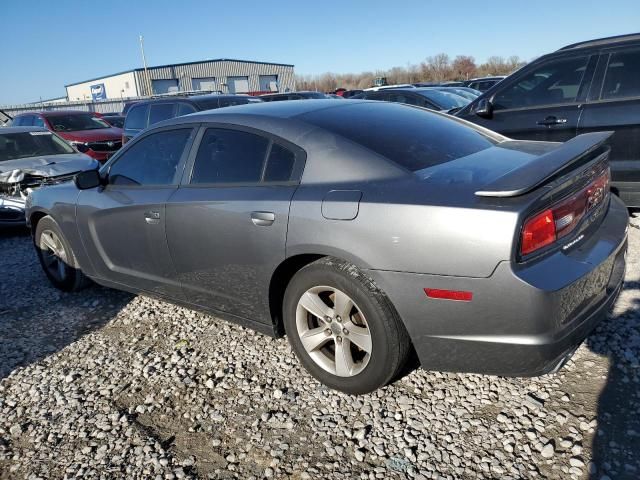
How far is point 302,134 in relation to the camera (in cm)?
283

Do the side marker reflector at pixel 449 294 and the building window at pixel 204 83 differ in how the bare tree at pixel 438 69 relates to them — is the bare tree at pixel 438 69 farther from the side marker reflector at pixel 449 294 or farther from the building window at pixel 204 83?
the side marker reflector at pixel 449 294

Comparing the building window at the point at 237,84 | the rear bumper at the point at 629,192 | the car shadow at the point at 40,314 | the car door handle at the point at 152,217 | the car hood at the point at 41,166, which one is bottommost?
the building window at the point at 237,84

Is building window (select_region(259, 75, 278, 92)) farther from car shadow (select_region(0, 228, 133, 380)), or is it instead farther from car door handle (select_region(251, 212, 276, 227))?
car door handle (select_region(251, 212, 276, 227))

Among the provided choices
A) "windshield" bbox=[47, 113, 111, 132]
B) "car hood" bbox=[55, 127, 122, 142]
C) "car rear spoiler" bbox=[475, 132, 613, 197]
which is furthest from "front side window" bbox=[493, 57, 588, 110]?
"windshield" bbox=[47, 113, 111, 132]

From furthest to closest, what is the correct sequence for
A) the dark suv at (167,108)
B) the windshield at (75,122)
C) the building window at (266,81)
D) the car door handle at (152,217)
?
the building window at (266,81)
the windshield at (75,122)
the dark suv at (167,108)
the car door handle at (152,217)

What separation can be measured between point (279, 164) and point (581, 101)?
3546 mm

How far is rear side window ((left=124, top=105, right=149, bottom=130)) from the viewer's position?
10.2m

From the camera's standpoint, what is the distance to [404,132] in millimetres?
2941

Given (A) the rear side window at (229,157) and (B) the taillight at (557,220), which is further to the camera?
(A) the rear side window at (229,157)

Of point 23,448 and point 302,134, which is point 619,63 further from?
point 23,448

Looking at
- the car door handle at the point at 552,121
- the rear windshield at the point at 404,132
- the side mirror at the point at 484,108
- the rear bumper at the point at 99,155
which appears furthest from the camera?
the rear bumper at the point at 99,155

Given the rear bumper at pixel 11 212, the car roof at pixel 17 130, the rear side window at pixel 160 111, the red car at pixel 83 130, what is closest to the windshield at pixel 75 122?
the red car at pixel 83 130

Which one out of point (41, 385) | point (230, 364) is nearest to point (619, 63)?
point (230, 364)

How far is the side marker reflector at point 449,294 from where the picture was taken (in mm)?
2154
